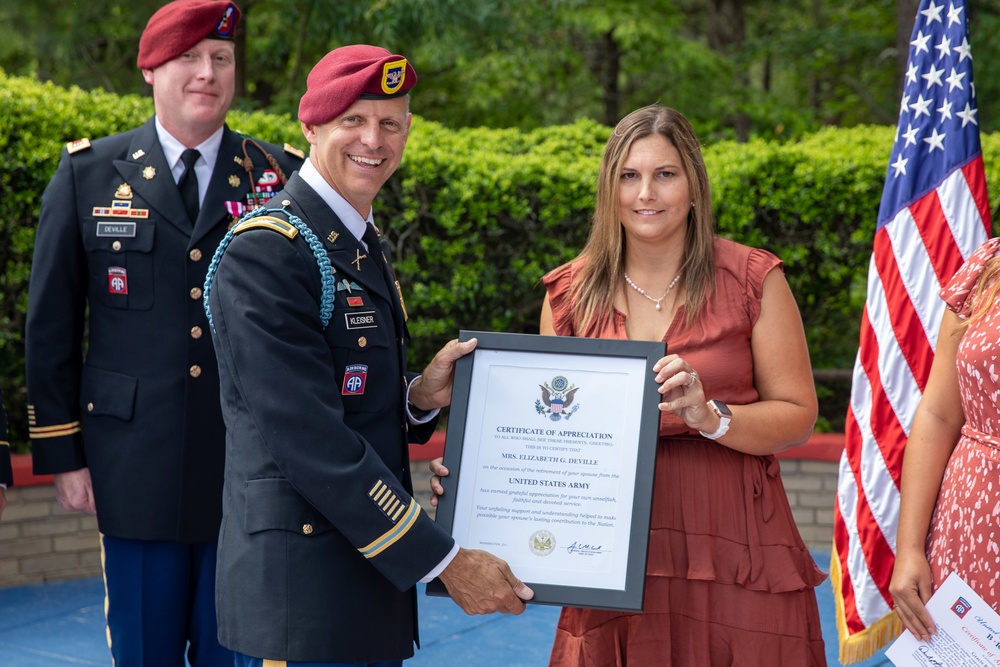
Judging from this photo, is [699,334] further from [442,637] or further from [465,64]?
[465,64]

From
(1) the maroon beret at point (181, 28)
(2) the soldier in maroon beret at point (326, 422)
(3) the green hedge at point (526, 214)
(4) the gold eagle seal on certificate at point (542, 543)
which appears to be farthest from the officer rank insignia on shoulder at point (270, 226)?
(3) the green hedge at point (526, 214)

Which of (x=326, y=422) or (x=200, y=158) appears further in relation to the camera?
(x=200, y=158)

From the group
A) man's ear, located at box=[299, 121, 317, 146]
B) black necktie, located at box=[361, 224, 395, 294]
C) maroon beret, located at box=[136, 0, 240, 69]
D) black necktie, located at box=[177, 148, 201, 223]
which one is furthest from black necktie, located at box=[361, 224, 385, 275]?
maroon beret, located at box=[136, 0, 240, 69]

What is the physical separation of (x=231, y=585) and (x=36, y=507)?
336 centimetres

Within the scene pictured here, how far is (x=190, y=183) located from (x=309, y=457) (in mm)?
1451

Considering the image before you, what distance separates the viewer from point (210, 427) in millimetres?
3217

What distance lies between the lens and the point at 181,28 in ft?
10.5

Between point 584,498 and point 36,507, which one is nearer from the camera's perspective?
point 584,498

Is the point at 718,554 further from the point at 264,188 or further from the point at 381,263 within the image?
the point at 264,188

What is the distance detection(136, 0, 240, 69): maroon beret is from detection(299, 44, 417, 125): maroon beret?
3.23 feet

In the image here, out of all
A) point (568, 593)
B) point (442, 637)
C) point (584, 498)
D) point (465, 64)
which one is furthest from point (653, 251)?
point (465, 64)

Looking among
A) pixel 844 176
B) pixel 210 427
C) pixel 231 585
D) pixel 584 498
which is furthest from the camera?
pixel 844 176
